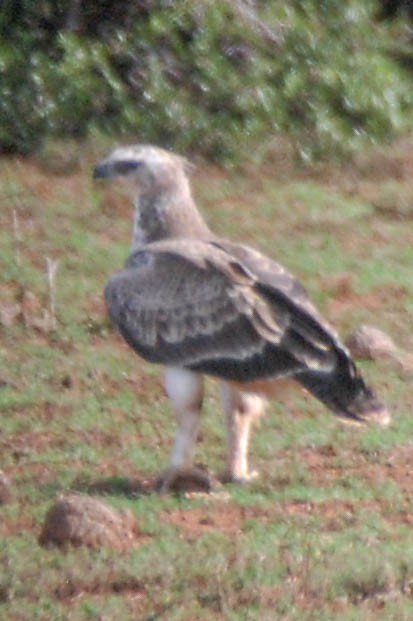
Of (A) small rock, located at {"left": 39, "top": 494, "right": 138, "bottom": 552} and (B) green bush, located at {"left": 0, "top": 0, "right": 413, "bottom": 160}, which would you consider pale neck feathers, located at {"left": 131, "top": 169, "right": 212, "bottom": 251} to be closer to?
(A) small rock, located at {"left": 39, "top": 494, "right": 138, "bottom": 552}

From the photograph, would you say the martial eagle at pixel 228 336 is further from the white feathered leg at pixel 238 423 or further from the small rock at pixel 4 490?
the small rock at pixel 4 490

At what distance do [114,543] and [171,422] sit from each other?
1.95 meters

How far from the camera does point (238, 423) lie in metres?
7.59

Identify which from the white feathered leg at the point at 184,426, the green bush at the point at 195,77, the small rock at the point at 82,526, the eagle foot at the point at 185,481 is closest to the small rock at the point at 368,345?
the white feathered leg at the point at 184,426

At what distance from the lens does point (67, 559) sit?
6.49 meters

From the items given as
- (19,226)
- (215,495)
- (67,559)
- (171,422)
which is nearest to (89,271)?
(19,226)

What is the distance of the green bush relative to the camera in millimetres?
13070

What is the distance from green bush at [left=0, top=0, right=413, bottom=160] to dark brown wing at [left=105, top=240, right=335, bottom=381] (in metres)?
5.39

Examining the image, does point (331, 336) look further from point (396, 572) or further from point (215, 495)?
point (396, 572)

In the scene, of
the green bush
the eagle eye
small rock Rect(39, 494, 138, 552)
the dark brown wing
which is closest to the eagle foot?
the dark brown wing

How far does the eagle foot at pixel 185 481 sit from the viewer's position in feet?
24.3

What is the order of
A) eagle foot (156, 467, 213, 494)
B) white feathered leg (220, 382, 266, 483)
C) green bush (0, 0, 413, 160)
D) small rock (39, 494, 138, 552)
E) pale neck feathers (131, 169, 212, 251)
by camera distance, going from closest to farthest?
small rock (39, 494, 138, 552)
eagle foot (156, 467, 213, 494)
white feathered leg (220, 382, 266, 483)
pale neck feathers (131, 169, 212, 251)
green bush (0, 0, 413, 160)

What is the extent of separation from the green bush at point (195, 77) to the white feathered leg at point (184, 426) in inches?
221

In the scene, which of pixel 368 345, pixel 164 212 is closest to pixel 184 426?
pixel 164 212
